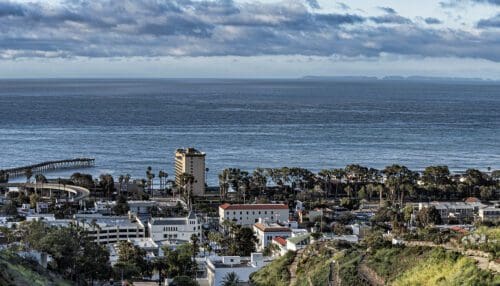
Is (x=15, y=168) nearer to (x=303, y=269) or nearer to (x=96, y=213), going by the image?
(x=96, y=213)

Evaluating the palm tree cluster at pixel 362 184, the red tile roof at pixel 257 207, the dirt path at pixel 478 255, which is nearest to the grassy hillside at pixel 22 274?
the dirt path at pixel 478 255

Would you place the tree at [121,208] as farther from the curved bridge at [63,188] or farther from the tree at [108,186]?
the tree at [108,186]

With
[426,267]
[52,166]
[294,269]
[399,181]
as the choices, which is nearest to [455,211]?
[399,181]

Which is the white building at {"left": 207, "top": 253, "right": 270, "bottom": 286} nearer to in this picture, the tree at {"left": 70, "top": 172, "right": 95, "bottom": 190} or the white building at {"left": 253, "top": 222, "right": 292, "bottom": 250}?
the white building at {"left": 253, "top": 222, "right": 292, "bottom": 250}

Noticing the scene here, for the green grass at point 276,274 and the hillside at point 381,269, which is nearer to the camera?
the hillside at point 381,269

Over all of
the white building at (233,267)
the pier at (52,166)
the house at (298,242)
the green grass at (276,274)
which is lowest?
the pier at (52,166)
